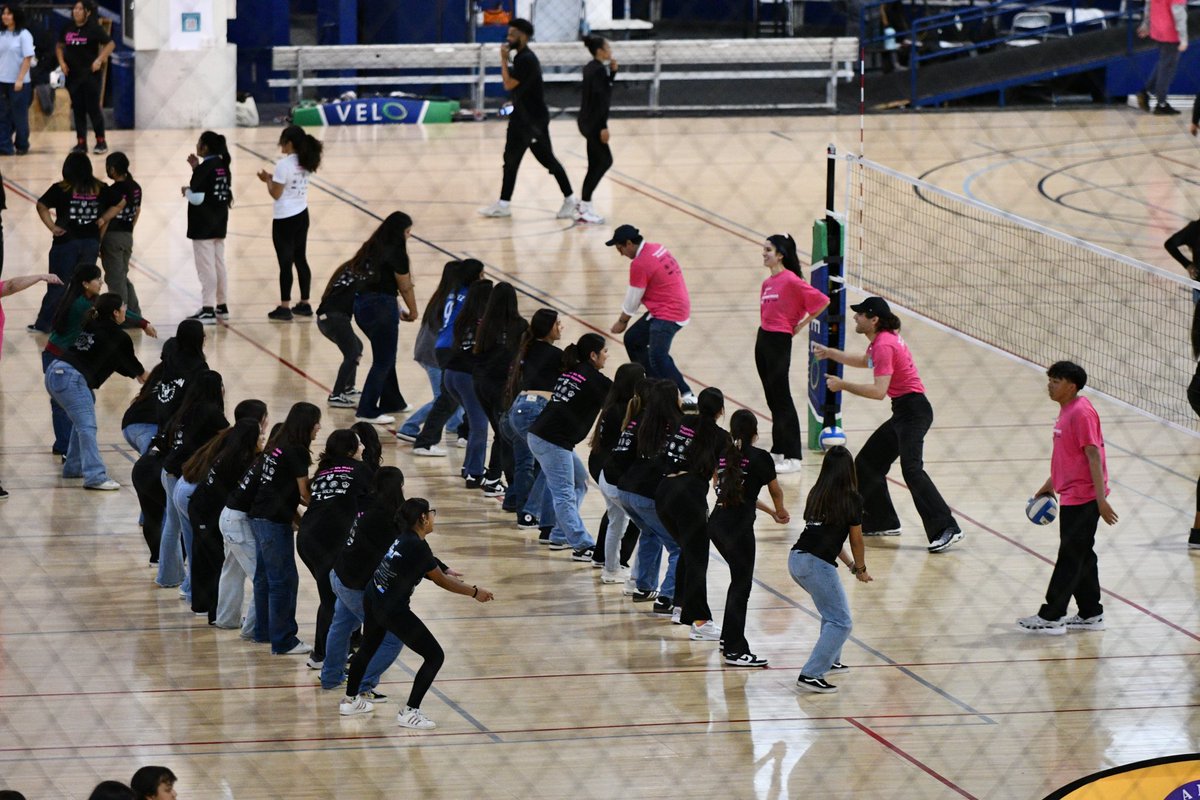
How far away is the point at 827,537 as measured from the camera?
23.8ft

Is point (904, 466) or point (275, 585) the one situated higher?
point (904, 466)

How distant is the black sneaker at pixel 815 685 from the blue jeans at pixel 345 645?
1700 mm

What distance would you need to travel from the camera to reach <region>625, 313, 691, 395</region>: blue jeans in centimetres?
1045

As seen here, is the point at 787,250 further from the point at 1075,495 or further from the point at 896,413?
the point at 1075,495

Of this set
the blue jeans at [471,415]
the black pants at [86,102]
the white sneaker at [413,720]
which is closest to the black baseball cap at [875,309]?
the blue jeans at [471,415]

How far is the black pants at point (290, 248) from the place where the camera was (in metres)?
12.5

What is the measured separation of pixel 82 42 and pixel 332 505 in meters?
11.9

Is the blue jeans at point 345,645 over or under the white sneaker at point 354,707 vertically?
Answer: over

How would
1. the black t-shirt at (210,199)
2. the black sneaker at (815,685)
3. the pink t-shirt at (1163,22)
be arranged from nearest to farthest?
the black sneaker at (815,685)
the black t-shirt at (210,199)
the pink t-shirt at (1163,22)

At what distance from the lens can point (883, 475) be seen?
929 cm

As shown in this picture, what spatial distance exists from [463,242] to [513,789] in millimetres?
9351

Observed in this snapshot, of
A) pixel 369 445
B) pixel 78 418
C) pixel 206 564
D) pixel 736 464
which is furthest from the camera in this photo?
pixel 78 418

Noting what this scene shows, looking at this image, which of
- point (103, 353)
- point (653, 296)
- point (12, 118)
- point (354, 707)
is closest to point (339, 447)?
point (354, 707)

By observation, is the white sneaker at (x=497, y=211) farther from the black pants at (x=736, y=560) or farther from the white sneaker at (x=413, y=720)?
the white sneaker at (x=413, y=720)
